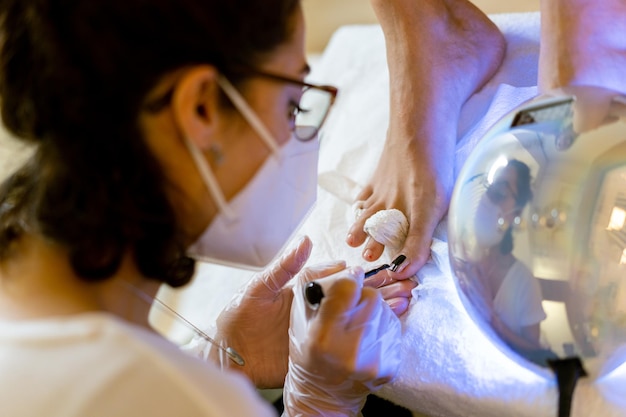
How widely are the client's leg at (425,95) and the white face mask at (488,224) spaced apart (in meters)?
0.23

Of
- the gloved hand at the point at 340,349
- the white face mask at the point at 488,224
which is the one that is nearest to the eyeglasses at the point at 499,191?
the white face mask at the point at 488,224

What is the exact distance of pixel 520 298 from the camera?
0.66m

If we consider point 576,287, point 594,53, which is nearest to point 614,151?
point 576,287

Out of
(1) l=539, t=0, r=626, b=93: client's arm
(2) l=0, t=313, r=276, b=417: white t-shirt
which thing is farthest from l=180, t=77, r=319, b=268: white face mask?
(1) l=539, t=0, r=626, b=93: client's arm

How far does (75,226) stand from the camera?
22.2 inches

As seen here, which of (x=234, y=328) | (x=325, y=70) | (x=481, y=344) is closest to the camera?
(x=481, y=344)

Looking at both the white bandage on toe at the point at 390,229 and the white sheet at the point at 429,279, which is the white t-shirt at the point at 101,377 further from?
the white bandage on toe at the point at 390,229

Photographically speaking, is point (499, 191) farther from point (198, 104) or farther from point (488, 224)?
point (198, 104)

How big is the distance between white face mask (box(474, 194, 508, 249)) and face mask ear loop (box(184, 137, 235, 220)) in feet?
0.87

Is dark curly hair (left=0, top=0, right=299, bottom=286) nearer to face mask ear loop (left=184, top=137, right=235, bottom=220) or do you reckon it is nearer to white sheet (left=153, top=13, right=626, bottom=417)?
face mask ear loop (left=184, top=137, right=235, bottom=220)

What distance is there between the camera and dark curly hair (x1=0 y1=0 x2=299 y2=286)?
506 millimetres

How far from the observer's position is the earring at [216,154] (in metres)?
0.59

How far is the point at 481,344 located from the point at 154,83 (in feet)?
1.66

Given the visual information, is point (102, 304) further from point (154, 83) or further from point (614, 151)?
point (614, 151)
